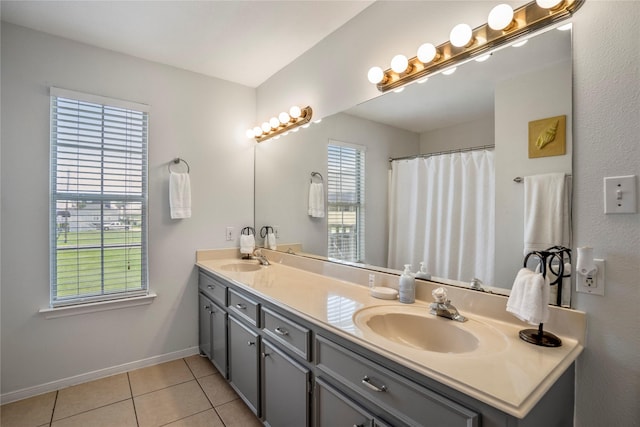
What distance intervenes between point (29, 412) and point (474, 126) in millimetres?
3126

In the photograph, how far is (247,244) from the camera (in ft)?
9.18

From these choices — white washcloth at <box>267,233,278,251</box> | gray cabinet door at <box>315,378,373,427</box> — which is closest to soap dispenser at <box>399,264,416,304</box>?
gray cabinet door at <box>315,378,373,427</box>

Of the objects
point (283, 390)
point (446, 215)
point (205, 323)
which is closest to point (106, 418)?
point (205, 323)

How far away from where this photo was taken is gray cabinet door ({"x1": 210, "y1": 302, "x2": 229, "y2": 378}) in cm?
218

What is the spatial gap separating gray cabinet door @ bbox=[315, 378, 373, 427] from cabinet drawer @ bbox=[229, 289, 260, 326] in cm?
60

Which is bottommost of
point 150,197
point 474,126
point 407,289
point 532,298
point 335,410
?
point 335,410

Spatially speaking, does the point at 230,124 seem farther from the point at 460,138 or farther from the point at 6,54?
the point at 460,138

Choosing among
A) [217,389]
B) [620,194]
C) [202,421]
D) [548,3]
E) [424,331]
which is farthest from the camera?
[217,389]

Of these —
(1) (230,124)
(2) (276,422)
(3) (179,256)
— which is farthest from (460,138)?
(3) (179,256)

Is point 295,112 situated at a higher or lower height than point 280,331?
higher

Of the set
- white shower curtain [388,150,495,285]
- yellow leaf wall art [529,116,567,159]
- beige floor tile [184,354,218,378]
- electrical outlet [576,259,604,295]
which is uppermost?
yellow leaf wall art [529,116,567,159]

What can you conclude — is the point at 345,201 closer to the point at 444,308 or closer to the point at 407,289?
the point at 407,289

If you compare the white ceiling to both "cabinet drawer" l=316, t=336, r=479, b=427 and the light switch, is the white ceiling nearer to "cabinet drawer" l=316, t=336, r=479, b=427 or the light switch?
the light switch

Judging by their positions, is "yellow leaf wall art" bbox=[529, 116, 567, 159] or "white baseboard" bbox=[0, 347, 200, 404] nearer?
"yellow leaf wall art" bbox=[529, 116, 567, 159]
